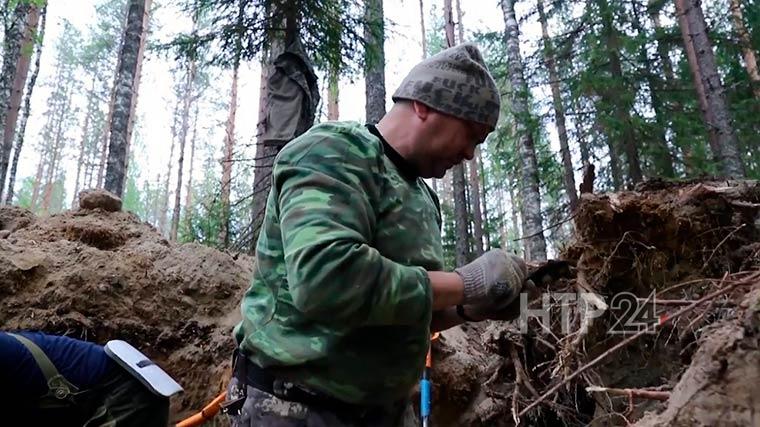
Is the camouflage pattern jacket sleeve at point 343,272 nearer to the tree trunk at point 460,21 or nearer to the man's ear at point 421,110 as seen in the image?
the man's ear at point 421,110

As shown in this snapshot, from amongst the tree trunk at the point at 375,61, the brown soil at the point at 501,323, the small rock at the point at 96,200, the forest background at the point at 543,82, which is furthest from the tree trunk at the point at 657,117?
the small rock at the point at 96,200

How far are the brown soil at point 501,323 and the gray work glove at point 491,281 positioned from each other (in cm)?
126

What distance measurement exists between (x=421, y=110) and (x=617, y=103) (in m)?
11.4

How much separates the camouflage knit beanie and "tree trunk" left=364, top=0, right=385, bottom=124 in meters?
7.35

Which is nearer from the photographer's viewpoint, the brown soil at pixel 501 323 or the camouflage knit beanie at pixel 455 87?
the camouflage knit beanie at pixel 455 87

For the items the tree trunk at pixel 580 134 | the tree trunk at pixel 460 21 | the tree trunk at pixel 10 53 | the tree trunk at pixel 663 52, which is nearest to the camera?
the tree trunk at pixel 10 53

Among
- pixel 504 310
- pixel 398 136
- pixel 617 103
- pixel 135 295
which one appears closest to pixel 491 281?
pixel 504 310

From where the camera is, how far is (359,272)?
1.34 metres

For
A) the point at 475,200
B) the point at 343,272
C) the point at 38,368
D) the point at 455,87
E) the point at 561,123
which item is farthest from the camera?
the point at 475,200

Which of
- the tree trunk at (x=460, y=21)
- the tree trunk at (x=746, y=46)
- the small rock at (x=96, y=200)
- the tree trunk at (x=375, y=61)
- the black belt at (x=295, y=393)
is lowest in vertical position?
the black belt at (x=295, y=393)

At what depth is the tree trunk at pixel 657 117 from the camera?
11625mm

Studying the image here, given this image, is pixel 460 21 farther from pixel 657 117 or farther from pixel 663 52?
pixel 657 117

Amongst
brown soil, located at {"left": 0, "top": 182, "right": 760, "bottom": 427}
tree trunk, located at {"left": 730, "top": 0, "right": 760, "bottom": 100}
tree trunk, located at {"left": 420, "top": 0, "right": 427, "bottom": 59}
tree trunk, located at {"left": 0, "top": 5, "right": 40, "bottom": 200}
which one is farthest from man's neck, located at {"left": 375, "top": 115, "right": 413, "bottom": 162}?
tree trunk, located at {"left": 420, "top": 0, "right": 427, "bottom": 59}

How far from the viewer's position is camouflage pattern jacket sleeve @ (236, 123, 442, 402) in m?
1.36
